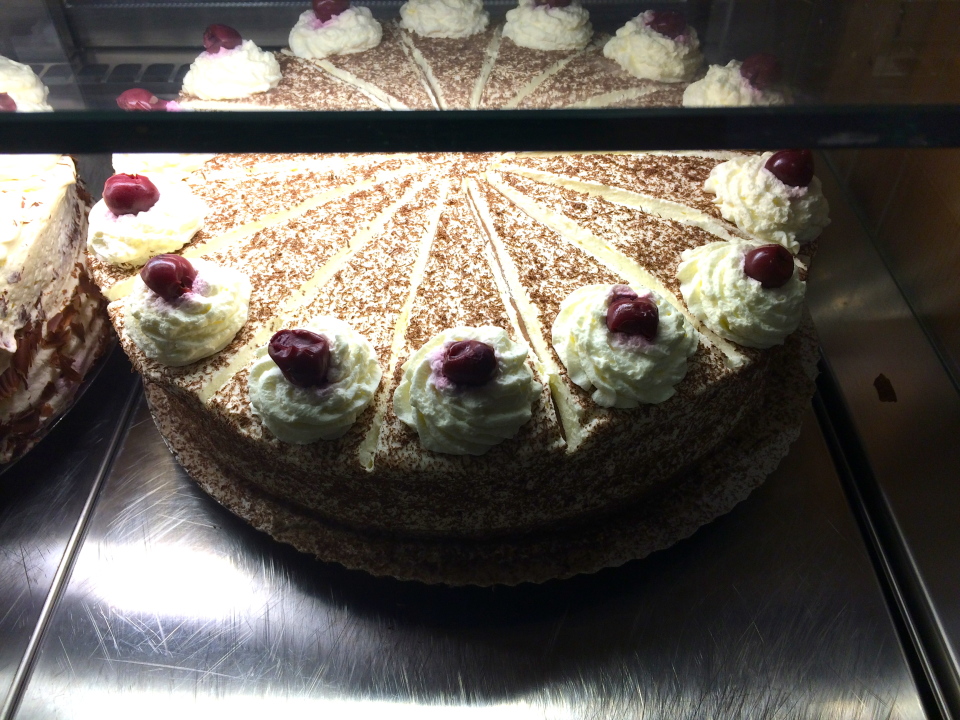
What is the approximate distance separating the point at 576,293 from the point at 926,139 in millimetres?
1034

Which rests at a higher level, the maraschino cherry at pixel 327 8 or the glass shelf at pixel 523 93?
the maraschino cherry at pixel 327 8

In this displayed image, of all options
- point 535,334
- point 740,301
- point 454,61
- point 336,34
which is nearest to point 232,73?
point 454,61

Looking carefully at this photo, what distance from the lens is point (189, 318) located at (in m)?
2.04

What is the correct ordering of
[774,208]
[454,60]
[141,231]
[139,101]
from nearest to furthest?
[139,101] → [454,60] → [141,231] → [774,208]

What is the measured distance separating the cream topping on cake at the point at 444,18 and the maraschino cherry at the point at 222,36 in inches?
21.8

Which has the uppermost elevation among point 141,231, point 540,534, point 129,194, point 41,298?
point 129,194

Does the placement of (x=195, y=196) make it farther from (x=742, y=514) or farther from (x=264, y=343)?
(x=742, y=514)

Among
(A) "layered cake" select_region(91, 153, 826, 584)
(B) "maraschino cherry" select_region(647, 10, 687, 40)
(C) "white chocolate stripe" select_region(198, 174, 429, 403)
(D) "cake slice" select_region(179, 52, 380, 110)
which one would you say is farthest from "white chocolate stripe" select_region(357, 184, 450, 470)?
(B) "maraschino cherry" select_region(647, 10, 687, 40)

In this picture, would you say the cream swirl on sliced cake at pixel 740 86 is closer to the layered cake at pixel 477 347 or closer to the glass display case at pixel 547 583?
Answer: the glass display case at pixel 547 583

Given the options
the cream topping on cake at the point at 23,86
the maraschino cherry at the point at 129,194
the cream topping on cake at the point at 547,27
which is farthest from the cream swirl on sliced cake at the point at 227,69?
the cream topping on cake at the point at 547,27

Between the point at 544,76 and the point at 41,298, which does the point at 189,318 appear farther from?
the point at 544,76

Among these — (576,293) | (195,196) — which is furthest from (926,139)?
(195,196)

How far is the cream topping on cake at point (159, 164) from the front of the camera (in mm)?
2570

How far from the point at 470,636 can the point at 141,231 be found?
1519 mm
